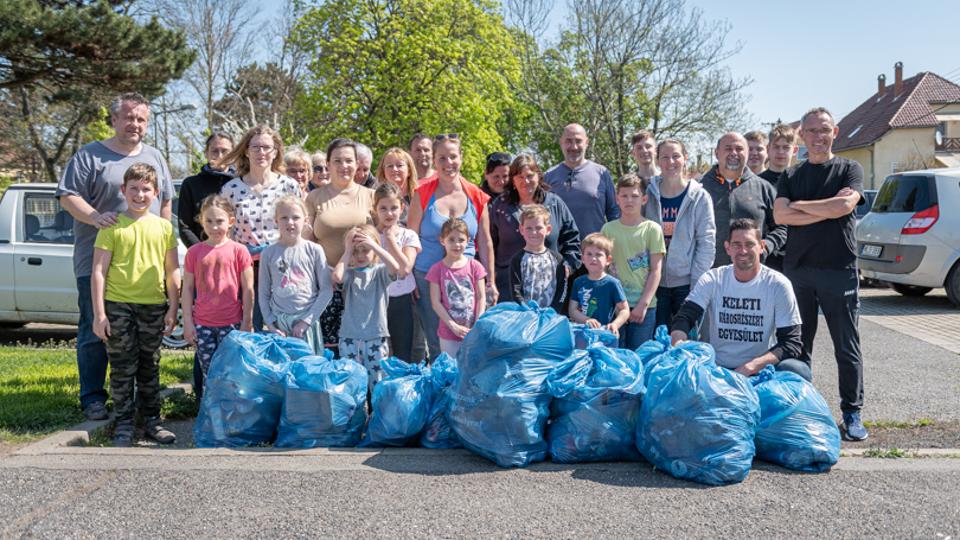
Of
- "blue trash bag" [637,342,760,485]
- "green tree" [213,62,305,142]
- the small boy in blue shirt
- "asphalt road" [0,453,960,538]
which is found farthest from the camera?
"green tree" [213,62,305,142]

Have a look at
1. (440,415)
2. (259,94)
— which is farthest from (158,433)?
(259,94)

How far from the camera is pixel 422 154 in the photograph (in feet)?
20.8

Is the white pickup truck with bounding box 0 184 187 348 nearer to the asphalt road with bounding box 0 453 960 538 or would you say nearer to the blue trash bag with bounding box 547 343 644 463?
the asphalt road with bounding box 0 453 960 538

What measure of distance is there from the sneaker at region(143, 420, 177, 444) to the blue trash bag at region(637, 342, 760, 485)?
3000mm

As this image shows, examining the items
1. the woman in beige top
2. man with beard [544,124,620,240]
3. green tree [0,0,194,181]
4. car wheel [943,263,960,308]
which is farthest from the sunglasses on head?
green tree [0,0,194,181]

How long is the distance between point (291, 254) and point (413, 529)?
2250mm

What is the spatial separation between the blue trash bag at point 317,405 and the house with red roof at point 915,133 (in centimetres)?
4434

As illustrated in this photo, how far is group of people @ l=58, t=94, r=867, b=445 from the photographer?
4.94m

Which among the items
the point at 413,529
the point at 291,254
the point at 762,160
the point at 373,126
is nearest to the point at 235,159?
the point at 291,254

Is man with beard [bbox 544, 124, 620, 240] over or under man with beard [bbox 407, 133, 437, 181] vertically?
under

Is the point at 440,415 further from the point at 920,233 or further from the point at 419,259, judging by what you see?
the point at 920,233

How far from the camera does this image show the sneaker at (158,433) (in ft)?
16.4

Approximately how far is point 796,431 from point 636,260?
1708mm

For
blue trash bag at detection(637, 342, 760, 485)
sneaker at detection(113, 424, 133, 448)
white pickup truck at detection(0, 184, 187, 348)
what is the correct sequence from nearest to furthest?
1. blue trash bag at detection(637, 342, 760, 485)
2. sneaker at detection(113, 424, 133, 448)
3. white pickup truck at detection(0, 184, 187, 348)
